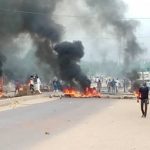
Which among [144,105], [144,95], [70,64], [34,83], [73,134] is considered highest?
[70,64]

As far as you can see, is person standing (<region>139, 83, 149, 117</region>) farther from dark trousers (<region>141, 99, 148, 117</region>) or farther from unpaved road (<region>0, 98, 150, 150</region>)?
unpaved road (<region>0, 98, 150, 150</region>)

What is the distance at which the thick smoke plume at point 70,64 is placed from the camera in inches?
1729

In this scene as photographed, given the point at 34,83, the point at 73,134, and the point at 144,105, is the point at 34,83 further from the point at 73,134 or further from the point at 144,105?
the point at 73,134

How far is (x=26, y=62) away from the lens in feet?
225

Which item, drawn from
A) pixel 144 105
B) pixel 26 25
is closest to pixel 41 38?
A: pixel 26 25

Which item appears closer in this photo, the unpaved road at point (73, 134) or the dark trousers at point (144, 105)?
the unpaved road at point (73, 134)

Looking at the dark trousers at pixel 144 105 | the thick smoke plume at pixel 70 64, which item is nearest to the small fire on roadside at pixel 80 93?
the thick smoke plume at pixel 70 64

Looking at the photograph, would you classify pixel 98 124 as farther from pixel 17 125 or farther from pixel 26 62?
pixel 26 62

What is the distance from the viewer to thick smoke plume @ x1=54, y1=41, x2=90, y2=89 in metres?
43.9

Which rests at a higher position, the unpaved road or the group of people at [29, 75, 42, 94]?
the group of people at [29, 75, 42, 94]

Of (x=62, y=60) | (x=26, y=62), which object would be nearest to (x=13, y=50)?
(x=62, y=60)

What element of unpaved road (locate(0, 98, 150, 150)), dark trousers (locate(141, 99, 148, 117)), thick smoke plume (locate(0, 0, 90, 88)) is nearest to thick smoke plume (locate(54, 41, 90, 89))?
thick smoke plume (locate(0, 0, 90, 88))

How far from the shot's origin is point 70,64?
146 ft

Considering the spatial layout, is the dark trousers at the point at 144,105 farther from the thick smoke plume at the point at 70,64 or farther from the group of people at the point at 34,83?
the thick smoke plume at the point at 70,64
